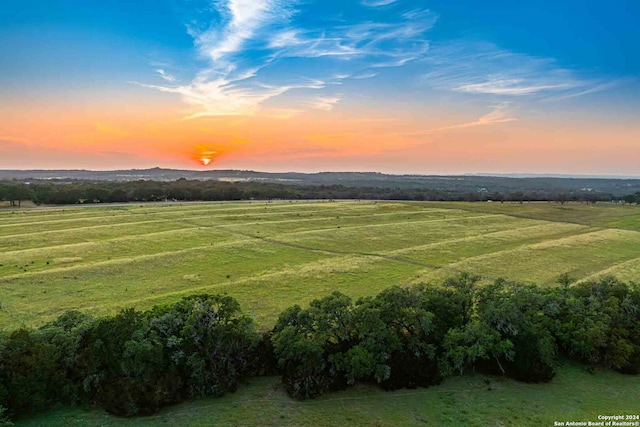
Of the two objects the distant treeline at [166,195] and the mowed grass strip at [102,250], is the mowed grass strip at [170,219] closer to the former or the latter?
the mowed grass strip at [102,250]

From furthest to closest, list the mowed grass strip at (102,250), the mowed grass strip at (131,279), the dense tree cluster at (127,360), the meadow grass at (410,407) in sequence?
1. the mowed grass strip at (102,250)
2. the mowed grass strip at (131,279)
3. the meadow grass at (410,407)
4. the dense tree cluster at (127,360)

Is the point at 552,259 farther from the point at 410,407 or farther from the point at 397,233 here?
the point at 410,407

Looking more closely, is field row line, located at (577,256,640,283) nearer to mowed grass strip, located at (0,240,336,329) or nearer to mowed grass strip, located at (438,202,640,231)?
mowed grass strip, located at (438,202,640,231)

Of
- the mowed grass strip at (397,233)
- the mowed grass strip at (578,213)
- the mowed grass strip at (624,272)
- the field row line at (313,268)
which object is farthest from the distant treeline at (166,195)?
the mowed grass strip at (624,272)

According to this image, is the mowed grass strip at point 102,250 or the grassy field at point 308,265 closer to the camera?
the grassy field at point 308,265

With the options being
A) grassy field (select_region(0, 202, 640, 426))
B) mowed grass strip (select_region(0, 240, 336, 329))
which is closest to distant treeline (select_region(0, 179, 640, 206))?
grassy field (select_region(0, 202, 640, 426))

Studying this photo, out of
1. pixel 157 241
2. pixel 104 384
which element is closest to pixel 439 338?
pixel 104 384

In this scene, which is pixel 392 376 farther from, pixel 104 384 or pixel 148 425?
pixel 104 384

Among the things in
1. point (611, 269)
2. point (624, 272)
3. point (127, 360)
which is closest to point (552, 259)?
point (611, 269)
